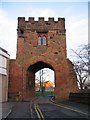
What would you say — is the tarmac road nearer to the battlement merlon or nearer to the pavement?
the pavement

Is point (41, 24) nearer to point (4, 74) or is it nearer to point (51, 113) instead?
point (4, 74)

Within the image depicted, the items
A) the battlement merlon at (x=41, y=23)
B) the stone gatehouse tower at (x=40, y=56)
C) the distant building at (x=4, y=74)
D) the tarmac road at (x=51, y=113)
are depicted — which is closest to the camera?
the tarmac road at (x=51, y=113)

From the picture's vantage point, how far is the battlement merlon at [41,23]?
127 ft

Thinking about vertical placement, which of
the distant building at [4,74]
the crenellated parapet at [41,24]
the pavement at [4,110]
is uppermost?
the crenellated parapet at [41,24]

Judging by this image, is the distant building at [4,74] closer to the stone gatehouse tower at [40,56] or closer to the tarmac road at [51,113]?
the stone gatehouse tower at [40,56]

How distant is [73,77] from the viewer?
37344mm

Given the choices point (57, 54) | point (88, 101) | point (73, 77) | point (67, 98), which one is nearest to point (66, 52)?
point (57, 54)

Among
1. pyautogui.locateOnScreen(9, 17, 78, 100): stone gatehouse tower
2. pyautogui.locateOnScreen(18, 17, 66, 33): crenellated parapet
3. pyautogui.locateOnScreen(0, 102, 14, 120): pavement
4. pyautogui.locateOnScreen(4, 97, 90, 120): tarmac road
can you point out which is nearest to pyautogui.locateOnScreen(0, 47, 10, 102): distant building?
pyautogui.locateOnScreen(9, 17, 78, 100): stone gatehouse tower

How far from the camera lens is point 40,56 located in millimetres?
38125

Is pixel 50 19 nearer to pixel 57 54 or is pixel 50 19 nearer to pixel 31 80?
pixel 57 54

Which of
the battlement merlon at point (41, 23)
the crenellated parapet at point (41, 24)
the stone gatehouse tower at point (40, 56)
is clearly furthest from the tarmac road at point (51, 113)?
the battlement merlon at point (41, 23)

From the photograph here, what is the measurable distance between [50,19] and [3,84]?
1168cm

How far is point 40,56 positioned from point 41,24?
4.70 meters

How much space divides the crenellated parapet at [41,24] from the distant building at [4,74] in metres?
5.40
